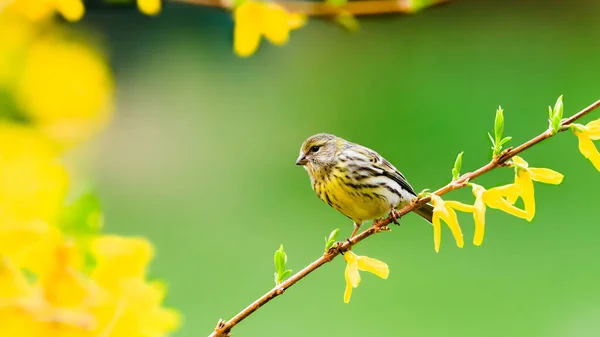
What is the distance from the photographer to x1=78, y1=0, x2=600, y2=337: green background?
264 cm

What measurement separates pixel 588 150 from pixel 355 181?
0.65 m

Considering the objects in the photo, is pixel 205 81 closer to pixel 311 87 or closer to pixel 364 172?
pixel 311 87

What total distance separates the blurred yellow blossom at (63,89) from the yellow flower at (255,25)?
0.12m

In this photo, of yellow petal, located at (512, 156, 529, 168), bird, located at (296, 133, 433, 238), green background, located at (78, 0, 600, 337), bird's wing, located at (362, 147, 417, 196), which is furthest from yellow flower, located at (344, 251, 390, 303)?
green background, located at (78, 0, 600, 337)

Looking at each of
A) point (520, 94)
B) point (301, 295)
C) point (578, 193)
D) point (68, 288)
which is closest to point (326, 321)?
point (301, 295)

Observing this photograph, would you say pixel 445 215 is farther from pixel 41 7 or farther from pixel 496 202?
pixel 41 7

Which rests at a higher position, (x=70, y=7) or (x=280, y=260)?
(x=70, y=7)

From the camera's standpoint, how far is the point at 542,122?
351cm

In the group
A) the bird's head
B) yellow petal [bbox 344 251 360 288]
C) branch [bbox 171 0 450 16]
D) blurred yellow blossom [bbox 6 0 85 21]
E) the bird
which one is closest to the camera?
blurred yellow blossom [bbox 6 0 85 21]

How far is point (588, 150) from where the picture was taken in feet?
1.79

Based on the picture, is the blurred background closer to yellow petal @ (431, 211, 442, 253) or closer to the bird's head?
the bird's head

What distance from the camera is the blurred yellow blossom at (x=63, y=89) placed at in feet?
1.48

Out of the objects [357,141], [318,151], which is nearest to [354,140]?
[357,141]

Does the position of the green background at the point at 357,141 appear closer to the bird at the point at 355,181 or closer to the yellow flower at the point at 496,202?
the bird at the point at 355,181
